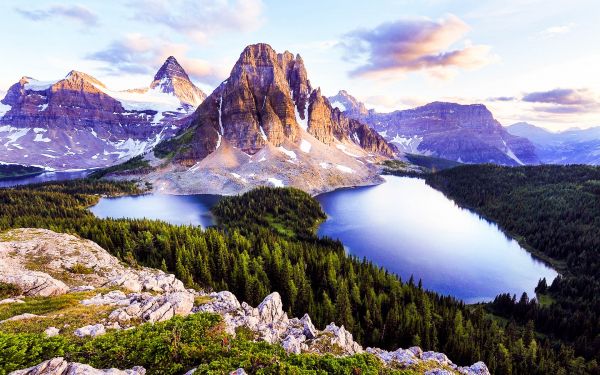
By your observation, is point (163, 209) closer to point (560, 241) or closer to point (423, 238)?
point (423, 238)

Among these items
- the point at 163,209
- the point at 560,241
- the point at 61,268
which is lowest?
the point at 163,209

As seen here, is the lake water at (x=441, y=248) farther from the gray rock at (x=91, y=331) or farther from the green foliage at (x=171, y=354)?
the gray rock at (x=91, y=331)

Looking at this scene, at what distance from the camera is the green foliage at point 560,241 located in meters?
65.2

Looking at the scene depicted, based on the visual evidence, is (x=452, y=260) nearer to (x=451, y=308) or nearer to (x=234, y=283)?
(x=451, y=308)

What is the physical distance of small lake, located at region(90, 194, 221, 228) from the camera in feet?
466

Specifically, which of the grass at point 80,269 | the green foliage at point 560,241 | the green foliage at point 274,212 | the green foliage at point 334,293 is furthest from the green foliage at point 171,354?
the green foliage at point 274,212

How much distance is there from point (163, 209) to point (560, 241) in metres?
170

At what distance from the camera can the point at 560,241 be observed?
111m

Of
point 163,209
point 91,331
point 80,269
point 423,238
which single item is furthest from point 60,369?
point 163,209

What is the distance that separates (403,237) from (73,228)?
338 feet

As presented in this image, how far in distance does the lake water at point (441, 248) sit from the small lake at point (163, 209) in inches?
2322

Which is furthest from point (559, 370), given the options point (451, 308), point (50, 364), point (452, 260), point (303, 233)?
point (303, 233)

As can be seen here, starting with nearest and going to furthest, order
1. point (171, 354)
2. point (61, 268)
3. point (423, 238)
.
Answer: point (171, 354), point (61, 268), point (423, 238)

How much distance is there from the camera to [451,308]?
2416 inches
